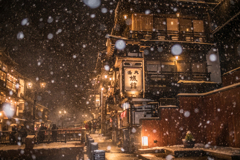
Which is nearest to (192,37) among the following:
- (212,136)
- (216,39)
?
(216,39)

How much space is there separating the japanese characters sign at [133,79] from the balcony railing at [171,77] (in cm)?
276

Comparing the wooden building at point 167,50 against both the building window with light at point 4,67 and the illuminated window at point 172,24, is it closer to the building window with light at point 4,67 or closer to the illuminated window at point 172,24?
the illuminated window at point 172,24

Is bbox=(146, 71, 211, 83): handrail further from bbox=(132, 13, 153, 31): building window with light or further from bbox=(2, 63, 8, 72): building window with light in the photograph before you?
bbox=(2, 63, 8, 72): building window with light

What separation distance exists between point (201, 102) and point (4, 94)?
83.5 ft

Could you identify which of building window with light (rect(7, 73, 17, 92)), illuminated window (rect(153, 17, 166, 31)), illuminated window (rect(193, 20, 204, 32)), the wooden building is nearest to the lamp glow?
the wooden building

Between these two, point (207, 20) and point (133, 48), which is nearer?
point (133, 48)

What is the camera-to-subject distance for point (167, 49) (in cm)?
2078

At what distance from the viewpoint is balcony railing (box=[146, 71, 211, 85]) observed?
1936cm

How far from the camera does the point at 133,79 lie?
1669cm

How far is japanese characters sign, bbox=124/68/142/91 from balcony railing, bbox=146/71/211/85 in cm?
276

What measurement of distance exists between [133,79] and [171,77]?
5437 millimetres

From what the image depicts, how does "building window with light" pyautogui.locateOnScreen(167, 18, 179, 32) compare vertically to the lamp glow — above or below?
above

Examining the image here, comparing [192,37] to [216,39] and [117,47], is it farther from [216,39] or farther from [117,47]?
[117,47]

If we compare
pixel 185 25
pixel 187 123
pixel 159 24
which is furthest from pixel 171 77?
pixel 187 123
